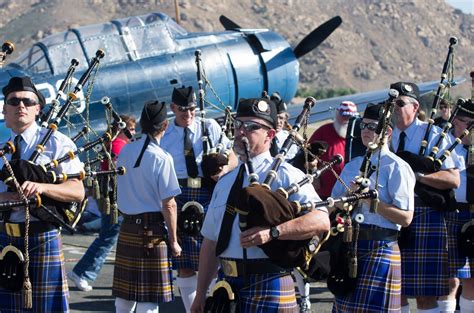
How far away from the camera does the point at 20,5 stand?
92375 mm

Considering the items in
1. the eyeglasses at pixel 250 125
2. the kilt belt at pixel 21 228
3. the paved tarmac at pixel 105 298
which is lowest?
the paved tarmac at pixel 105 298

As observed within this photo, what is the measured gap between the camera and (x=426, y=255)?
7.38 m

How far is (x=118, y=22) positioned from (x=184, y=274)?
26.0 feet

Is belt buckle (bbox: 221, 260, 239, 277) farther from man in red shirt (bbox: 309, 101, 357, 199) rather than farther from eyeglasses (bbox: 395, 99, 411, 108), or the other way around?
man in red shirt (bbox: 309, 101, 357, 199)

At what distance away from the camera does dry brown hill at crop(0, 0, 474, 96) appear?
8031 centimetres

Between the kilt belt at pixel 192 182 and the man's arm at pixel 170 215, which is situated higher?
the kilt belt at pixel 192 182

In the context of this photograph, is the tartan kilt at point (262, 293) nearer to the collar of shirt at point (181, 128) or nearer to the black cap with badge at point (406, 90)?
the black cap with badge at point (406, 90)

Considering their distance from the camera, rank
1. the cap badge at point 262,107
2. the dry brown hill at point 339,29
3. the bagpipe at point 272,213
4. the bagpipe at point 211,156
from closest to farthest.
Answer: the bagpipe at point 272,213, the cap badge at point 262,107, the bagpipe at point 211,156, the dry brown hill at point 339,29

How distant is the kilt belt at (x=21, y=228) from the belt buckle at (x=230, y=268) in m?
1.45

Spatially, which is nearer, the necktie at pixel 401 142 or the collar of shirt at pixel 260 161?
the collar of shirt at pixel 260 161

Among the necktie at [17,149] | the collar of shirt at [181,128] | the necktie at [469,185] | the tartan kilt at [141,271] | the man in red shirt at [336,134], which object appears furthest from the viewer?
the man in red shirt at [336,134]

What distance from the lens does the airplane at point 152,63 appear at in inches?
583

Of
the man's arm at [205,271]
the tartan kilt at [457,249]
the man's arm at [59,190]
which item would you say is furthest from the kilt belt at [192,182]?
the man's arm at [205,271]

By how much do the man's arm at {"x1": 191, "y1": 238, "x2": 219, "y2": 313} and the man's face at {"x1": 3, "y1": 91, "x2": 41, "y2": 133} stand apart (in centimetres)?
148
